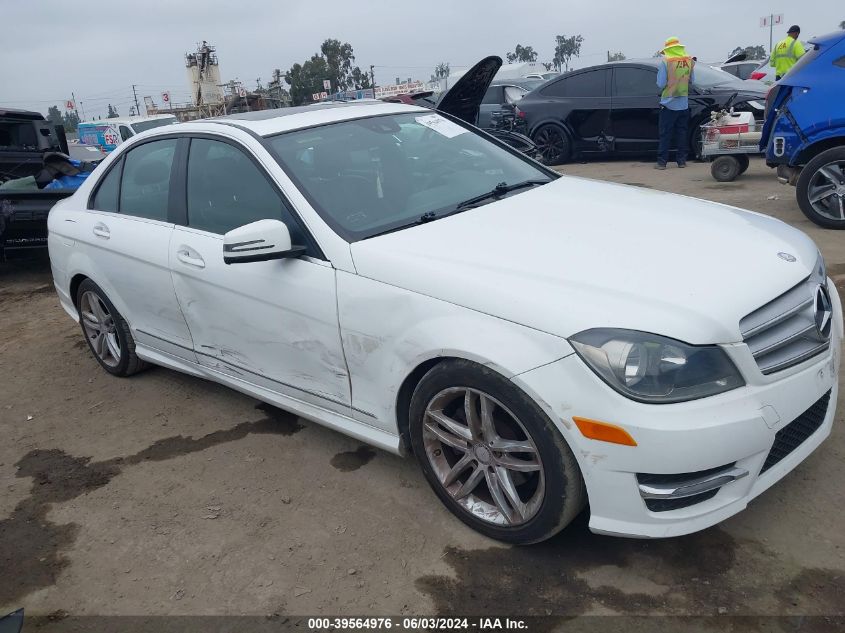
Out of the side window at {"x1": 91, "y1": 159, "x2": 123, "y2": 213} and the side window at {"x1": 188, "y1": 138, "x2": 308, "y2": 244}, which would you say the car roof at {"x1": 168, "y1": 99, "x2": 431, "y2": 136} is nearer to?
the side window at {"x1": 188, "y1": 138, "x2": 308, "y2": 244}

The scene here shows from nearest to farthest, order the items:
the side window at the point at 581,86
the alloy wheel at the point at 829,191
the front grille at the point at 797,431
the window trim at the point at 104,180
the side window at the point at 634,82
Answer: the front grille at the point at 797,431
the window trim at the point at 104,180
the alloy wheel at the point at 829,191
the side window at the point at 634,82
the side window at the point at 581,86

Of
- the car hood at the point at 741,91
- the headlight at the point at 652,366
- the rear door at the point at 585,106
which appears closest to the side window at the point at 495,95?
the rear door at the point at 585,106

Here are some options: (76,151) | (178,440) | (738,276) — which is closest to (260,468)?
(178,440)

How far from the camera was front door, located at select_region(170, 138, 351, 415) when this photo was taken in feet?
10.1

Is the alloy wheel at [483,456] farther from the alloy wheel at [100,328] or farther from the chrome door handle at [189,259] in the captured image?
the alloy wheel at [100,328]

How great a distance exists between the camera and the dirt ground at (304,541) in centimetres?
249

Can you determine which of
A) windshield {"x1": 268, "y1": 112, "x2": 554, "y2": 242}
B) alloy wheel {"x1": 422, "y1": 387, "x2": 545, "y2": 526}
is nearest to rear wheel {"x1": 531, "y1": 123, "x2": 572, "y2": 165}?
windshield {"x1": 268, "y1": 112, "x2": 554, "y2": 242}

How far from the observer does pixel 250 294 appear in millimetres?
3316

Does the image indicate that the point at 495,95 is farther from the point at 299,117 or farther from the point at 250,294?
the point at 250,294

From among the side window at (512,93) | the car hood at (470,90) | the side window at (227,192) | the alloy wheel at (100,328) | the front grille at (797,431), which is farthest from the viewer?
the side window at (512,93)

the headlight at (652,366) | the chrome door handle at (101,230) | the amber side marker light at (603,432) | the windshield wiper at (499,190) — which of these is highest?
the windshield wiper at (499,190)

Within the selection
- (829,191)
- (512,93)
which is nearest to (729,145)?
(829,191)

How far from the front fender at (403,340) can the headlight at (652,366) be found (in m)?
0.14

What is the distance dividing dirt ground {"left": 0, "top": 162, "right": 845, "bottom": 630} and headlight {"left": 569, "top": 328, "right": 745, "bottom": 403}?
2.40 ft
